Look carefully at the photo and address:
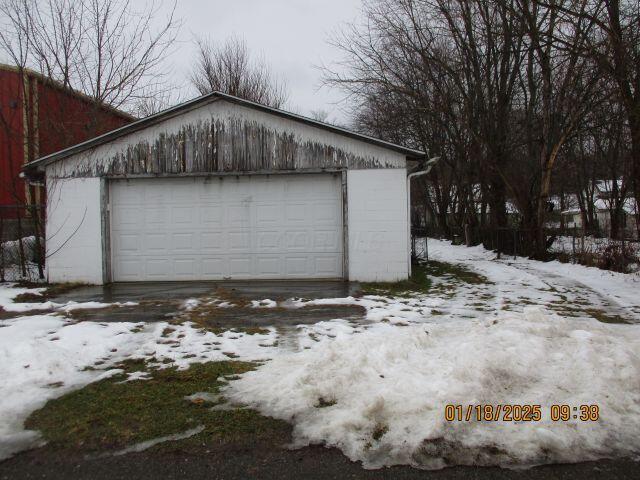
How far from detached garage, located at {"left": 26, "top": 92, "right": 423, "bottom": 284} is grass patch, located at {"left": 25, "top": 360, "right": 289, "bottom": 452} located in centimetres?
669

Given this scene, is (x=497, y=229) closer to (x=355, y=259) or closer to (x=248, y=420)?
(x=355, y=259)

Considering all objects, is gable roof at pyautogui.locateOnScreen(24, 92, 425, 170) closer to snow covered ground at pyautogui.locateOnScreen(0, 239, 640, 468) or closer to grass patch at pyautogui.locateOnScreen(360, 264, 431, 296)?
grass patch at pyautogui.locateOnScreen(360, 264, 431, 296)

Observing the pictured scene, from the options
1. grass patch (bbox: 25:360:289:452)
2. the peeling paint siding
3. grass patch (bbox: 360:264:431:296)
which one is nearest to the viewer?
grass patch (bbox: 25:360:289:452)

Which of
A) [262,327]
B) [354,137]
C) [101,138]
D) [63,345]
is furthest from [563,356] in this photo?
[101,138]

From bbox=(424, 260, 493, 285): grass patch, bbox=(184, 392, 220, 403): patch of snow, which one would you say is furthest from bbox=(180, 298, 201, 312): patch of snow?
bbox=(424, 260, 493, 285): grass patch

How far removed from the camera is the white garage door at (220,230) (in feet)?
36.9

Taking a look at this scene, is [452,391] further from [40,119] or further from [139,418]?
[40,119]

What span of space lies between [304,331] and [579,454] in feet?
12.3

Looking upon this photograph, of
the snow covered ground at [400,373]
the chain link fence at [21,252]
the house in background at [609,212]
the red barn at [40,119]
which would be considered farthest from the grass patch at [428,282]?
the red barn at [40,119]

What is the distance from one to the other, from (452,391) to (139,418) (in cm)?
247

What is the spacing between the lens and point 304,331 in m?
6.46

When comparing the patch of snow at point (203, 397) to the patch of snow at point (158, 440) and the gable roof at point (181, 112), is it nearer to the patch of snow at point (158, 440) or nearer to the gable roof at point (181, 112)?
the patch of snow at point (158, 440)

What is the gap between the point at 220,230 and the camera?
11.3m

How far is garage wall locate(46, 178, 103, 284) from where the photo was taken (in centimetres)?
1107
